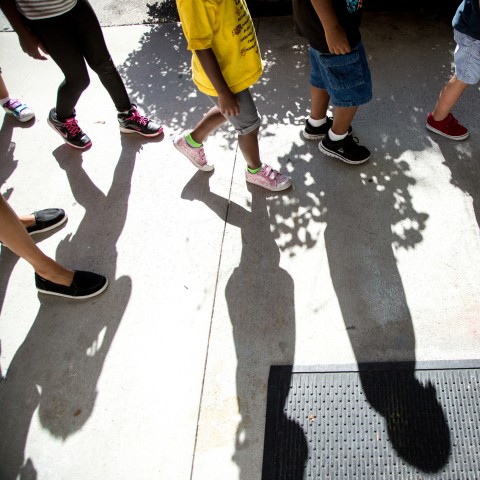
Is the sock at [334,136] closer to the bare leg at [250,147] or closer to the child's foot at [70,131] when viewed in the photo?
the bare leg at [250,147]

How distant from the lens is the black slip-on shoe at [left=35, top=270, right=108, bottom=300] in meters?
2.50

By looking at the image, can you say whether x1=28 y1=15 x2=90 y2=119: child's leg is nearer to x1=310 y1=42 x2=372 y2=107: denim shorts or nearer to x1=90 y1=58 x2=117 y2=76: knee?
x1=90 y1=58 x2=117 y2=76: knee

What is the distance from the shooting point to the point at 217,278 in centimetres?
254

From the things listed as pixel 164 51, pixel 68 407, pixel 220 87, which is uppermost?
pixel 220 87

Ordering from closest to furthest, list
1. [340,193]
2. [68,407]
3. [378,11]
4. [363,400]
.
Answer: [363,400] → [68,407] → [340,193] → [378,11]

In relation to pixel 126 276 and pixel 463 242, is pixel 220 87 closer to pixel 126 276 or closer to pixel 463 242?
pixel 126 276

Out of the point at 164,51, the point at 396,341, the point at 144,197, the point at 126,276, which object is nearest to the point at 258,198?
the point at 144,197

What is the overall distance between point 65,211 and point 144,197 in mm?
584

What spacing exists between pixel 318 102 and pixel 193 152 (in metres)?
0.97

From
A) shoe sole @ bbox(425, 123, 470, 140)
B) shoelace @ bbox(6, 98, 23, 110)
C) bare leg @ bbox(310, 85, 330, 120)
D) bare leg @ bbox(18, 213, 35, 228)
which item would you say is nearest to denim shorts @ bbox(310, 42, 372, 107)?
bare leg @ bbox(310, 85, 330, 120)

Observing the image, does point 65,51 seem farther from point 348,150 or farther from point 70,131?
point 348,150

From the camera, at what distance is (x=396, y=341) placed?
2.18 meters

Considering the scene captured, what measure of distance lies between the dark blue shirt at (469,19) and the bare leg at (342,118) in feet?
2.48

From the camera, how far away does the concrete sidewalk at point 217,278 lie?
2.08 metres
